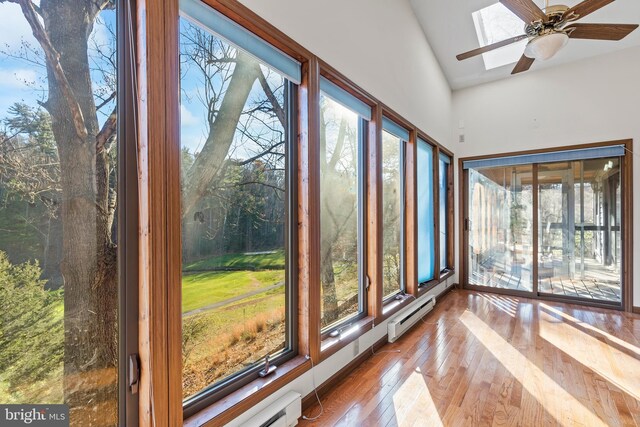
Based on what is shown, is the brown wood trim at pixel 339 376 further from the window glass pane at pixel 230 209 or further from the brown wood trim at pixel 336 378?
the window glass pane at pixel 230 209

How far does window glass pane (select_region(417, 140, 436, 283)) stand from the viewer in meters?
4.08

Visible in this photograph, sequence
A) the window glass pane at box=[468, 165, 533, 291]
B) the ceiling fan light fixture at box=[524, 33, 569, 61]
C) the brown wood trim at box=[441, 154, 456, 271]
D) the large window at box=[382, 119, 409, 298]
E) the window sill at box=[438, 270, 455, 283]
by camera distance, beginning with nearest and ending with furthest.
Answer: the ceiling fan light fixture at box=[524, 33, 569, 61] → the large window at box=[382, 119, 409, 298] → the window sill at box=[438, 270, 455, 283] → the window glass pane at box=[468, 165, 533, 291] → the brown wood trim at box=[441, 154, 456, 271]

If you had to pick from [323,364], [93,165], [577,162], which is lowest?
[323,364]

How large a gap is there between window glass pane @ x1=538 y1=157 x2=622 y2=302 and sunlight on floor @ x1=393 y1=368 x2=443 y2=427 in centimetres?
380

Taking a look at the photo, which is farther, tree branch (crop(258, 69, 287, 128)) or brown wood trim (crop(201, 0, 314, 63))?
tree branch (crop(258, 69, 287, 128))

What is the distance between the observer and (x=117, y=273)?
1.21 metres

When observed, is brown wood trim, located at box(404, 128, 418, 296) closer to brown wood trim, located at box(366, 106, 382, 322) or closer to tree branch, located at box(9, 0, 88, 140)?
brown wood trim, located at box(366, 106, 382, 322)

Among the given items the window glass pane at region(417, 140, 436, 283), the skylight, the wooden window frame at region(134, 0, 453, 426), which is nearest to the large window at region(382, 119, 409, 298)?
the window glass pane at region(417, 140, 436, 283)

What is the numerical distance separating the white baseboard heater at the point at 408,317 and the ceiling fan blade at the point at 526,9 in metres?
2.92

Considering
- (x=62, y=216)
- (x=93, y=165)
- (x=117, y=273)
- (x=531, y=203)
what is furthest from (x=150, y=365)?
(x=531, y=203)

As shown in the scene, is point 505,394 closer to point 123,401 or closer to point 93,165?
point 123,401

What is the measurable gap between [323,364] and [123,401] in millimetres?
1297

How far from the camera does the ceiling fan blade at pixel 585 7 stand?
2.13 m

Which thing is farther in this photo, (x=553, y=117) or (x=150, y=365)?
(x=553, y=117)
